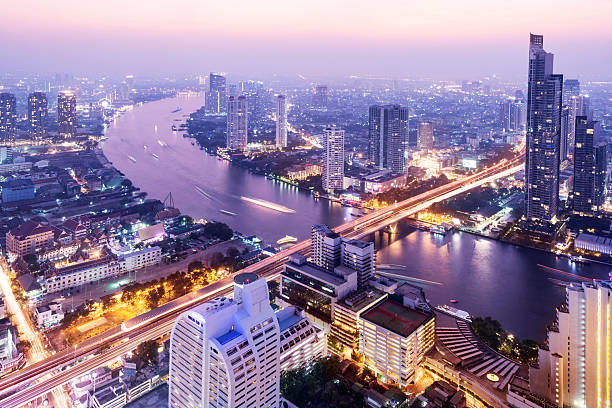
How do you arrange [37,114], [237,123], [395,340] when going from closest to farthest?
[395,340]
[237,123]
[37,114]

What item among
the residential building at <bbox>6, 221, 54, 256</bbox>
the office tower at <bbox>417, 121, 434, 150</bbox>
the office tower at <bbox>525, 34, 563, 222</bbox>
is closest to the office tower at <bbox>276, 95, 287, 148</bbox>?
the office tower at <bbox>417, 121, 434, 150</bbox>

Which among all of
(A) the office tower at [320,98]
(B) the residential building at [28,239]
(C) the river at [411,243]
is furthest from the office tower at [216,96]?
(B) the residential building at [28,239]

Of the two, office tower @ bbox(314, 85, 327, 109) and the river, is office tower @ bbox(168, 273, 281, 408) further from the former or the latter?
office tower @ bbox(314, 85, 327, 109)

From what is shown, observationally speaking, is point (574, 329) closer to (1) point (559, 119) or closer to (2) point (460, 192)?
(1) point (559, 119)

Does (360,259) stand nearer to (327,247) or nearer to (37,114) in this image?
(327,247)

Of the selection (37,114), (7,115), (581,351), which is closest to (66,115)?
(37,114)
